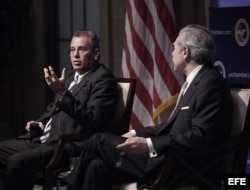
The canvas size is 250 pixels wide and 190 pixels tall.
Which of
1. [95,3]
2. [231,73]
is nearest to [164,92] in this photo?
[231,73]

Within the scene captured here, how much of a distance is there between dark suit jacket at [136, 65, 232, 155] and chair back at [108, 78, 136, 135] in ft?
2.42

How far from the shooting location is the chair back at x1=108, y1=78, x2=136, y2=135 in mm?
4797

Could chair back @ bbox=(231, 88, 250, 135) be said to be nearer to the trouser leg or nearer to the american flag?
the trouser leg

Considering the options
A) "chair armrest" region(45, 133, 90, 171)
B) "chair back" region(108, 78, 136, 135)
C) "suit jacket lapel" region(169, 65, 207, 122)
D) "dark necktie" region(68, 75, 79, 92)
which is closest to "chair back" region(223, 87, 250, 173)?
"suit jacket lapel" region(169, 65, 207, 122)

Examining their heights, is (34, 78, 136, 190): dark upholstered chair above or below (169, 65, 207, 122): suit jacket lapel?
below

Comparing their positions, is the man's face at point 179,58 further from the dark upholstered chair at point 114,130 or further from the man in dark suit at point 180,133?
the dark upholstered chair at point 114,130

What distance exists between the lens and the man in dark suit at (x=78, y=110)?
4598mm

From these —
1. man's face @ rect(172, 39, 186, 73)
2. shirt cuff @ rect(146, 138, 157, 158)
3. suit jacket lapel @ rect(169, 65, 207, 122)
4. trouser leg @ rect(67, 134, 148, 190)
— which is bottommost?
trouser leg @ rect(67, 134, 148, 190)

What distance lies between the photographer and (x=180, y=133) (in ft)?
13.1

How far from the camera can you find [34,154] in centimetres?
476

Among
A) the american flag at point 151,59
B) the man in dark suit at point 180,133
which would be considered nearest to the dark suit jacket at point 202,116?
the man in dark suit at point 180,133

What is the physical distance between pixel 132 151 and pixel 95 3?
140 inches

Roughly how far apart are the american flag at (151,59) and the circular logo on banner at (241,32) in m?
0.49

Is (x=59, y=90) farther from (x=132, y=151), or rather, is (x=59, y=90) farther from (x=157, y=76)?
(x=157, y=76)
